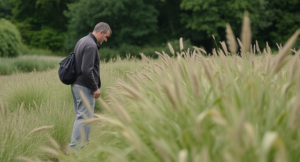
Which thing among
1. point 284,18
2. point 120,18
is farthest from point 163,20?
point 284,18

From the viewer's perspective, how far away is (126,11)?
25.7 metres

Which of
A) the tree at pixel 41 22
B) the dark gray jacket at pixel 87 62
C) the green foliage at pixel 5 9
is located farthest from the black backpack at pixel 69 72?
the green foliage at pixel 5 9

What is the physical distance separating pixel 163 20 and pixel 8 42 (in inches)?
736

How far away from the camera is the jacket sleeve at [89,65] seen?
3.67 metres

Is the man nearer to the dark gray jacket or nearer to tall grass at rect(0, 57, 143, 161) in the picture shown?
the dark gray jacket

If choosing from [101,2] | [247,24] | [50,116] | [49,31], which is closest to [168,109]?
[247,24]

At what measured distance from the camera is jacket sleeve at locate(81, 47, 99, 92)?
3.67 m

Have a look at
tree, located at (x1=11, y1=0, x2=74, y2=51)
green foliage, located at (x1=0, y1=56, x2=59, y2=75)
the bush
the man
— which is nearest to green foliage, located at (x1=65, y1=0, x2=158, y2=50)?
tree, located at (x1=11, y1=0, x2=74, y2=51)

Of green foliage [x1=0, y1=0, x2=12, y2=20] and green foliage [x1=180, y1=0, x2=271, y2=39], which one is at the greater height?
green foliage [x1=0, y1=0, x2=12, y2=20]

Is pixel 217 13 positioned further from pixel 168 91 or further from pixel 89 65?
pixel 168 91

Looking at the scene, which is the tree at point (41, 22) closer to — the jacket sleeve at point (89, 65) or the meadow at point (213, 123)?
the jacket sleeve at point (89, 65)

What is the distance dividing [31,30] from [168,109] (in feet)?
117

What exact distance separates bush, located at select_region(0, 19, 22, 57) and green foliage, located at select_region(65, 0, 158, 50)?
355 inches

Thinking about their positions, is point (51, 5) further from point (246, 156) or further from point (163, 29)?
point (246, 156)
